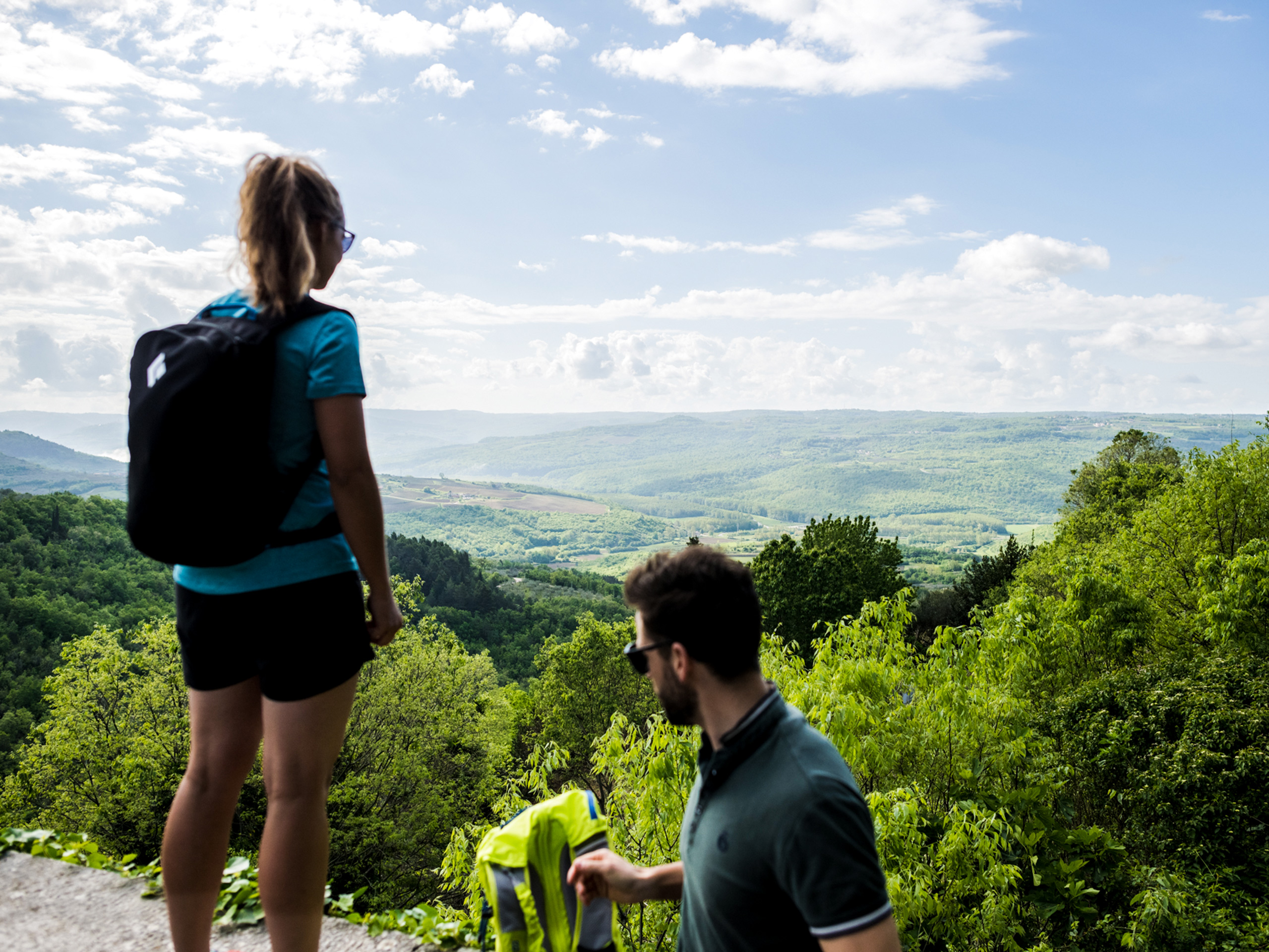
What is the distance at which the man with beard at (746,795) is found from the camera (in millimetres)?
1420

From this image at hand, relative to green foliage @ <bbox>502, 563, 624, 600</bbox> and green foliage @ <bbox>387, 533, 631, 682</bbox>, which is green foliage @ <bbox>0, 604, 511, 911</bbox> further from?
green foliage @ <bbox>502, 563, 624, 600</bbox>

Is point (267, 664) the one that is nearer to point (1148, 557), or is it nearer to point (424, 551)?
point (1148, 557)

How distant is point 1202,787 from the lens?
12.1 meters

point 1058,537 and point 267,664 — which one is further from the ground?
point 267,664

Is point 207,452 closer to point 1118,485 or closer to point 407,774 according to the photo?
point 407,774

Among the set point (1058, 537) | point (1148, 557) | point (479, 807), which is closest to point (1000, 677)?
point (1148, 557)

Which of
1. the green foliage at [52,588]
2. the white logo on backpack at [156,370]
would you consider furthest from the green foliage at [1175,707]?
the green foliage at [52,588]

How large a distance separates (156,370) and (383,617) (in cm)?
81

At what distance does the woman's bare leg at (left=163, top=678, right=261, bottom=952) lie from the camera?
2117 mm

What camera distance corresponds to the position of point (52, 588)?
4712 centimetres

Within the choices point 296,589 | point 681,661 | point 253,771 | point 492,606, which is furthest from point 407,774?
point 492,606

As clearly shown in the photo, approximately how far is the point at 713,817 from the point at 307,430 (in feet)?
4.22

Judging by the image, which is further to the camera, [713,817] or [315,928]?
[315,928]

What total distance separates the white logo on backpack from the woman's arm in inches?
13.6
